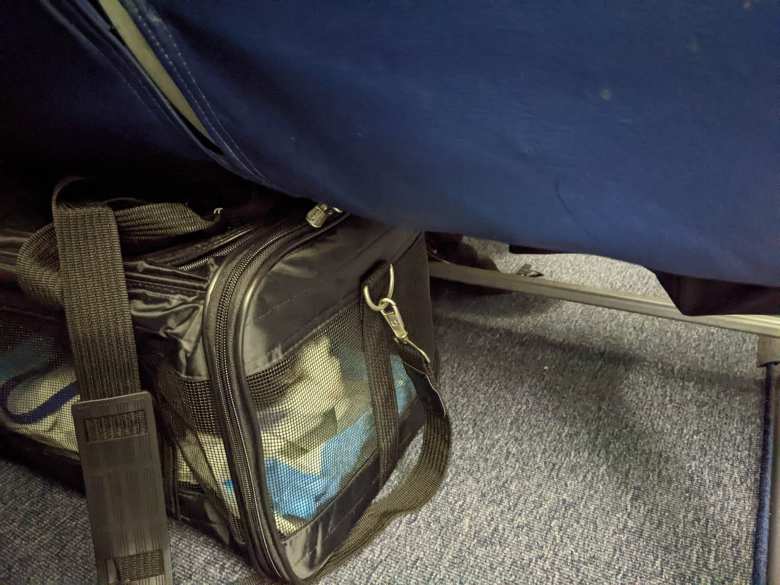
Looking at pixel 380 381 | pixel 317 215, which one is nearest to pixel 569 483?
pixel 380 381

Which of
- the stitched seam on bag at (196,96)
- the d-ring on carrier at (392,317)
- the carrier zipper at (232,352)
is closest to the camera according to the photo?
the stitched seam on bag at (196,96)

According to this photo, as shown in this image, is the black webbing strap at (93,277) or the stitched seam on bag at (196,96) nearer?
the stitched seam on bag at (196,96)

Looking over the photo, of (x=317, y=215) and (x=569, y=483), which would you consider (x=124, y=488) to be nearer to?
(x=317, y=215)

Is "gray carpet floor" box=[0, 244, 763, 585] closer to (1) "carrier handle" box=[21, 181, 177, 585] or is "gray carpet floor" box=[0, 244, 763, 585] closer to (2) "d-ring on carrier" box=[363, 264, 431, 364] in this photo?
(1) "carrier handle" box=[21, 181, 177, 585]

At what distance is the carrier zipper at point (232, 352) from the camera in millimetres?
504

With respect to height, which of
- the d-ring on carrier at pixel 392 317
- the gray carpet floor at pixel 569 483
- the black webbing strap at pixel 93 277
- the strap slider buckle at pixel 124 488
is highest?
the black webbing strap at pixel 93 277

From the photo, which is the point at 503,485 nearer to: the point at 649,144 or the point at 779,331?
the point at 779,331

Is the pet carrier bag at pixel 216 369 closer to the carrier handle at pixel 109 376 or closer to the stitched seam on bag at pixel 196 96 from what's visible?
the carrier handle at pixel 109 376

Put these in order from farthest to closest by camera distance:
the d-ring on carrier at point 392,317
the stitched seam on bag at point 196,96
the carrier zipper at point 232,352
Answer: the d-ring on carrier at point 392,317
the carrier zipper at point 232,352
the stitched seam on bag at point 196,96

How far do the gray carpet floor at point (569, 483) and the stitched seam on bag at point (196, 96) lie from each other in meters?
0.44

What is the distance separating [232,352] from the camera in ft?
1.66

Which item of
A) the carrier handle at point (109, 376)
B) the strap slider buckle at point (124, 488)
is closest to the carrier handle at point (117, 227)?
the carrier handle at point (109, 376)

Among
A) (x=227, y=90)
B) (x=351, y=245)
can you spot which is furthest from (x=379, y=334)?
(x=227, y=90)

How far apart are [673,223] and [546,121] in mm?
86
